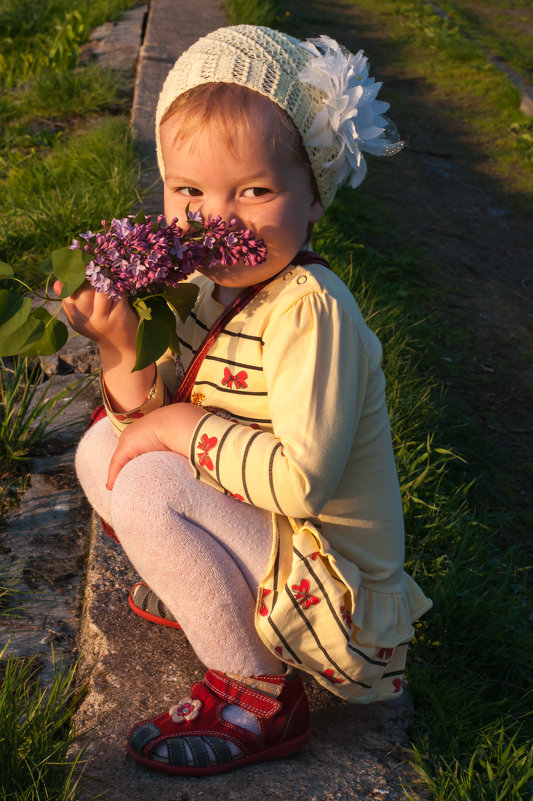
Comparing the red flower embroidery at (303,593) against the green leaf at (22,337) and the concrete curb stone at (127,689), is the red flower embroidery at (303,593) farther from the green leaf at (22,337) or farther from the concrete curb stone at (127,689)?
the green leaf at (22,337)

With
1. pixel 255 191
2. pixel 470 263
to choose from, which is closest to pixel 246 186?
pixel 255 191

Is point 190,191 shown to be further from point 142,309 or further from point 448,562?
point 448,562

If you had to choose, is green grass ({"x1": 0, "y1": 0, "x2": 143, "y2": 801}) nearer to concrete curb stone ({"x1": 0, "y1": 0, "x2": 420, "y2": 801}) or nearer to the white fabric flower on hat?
concrete curb stone ({"x1": 0, "y1": 0, "x2": 420, "y2": 801})

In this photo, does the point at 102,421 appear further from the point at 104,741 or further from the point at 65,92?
the point at 65,92

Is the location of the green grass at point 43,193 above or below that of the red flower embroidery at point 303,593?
below

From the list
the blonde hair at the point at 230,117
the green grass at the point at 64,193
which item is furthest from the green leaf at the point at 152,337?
the green grass at the point at 64,193

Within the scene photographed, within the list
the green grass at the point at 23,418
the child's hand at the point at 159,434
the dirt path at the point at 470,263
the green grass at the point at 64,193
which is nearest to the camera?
the child's hand at the point at 159,434

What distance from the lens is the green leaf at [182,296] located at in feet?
6.03

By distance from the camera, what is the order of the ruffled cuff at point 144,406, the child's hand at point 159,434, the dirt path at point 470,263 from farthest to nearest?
the dirt path at point 470,263, the ruffled cuff at point 144,406, the child's hand at point 159,434

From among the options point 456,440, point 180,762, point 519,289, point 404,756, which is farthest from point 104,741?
point 519,289

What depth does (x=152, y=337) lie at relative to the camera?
176 cm

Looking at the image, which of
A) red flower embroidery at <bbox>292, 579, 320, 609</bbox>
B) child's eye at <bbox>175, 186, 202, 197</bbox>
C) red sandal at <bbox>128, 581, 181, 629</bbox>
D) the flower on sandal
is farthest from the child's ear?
the flower on sandal

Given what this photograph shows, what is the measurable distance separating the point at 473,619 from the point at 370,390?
882mm

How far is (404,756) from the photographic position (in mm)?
1860
